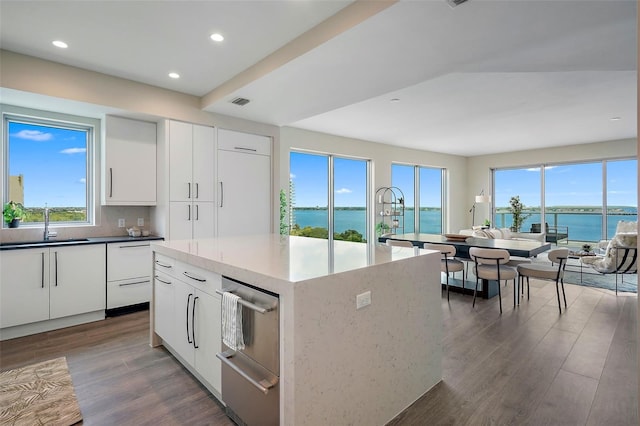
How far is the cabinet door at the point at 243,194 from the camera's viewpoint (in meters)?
4.69

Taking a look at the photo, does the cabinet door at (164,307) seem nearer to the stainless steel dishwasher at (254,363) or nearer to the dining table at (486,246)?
the stainless steel dishwasher at (254,363)

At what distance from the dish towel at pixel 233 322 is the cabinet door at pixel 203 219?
2.84m

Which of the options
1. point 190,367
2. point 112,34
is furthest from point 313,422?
point 112,34

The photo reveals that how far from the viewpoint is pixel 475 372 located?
251 cm

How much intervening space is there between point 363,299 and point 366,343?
0.25 meters

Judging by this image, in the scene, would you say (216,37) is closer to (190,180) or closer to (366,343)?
(190,180)

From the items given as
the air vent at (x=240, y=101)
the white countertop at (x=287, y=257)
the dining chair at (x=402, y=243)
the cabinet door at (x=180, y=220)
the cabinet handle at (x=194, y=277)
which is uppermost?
the air vent at (x=240, y=101)

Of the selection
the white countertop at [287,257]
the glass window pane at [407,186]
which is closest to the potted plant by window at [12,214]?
the white countertop at [287,257]

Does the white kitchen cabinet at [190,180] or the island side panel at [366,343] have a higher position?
the white kitchen cabinet at [190,180]

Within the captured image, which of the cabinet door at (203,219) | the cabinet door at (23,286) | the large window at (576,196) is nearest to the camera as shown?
the cabinet door at (23,286)

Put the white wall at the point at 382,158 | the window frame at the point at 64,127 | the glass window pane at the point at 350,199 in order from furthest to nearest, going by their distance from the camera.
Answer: the glass window pane at the point at 350,199 < the white wall at the point at 382,158 < the window frame at the point at 64,127

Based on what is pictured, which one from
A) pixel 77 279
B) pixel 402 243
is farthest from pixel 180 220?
pixel 402 243

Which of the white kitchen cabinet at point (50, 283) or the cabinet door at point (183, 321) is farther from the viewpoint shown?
the white kitchen cabinet at point (50, 283)

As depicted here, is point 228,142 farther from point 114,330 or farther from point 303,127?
→ point 114,330
